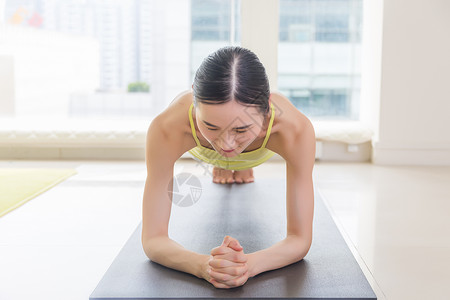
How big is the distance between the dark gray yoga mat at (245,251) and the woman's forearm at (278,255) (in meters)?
0.02

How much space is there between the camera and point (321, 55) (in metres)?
4.56

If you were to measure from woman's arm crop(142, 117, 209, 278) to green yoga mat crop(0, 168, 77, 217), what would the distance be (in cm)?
111

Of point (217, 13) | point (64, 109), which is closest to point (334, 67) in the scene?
point (217, 13)

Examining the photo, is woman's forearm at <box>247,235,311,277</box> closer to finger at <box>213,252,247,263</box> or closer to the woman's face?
finger at <box>213,252,247,263</box>

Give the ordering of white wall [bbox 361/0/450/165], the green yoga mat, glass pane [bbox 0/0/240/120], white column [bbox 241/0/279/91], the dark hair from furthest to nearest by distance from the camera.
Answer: glass pane [bbox 0/0/240/120] < white column [bbox 241/0/279/91] < white wall [bbox 361/0/450/165] < the green yoga mat < the dark hair

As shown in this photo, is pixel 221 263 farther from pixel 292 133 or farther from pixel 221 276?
pixel 292 133

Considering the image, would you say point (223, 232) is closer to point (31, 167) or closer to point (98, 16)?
point (31, 167)

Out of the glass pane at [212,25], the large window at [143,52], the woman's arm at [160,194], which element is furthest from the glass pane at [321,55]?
the woman's arm at [160,194]

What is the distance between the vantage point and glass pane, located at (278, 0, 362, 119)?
4.48 metres

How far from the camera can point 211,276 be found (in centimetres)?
139

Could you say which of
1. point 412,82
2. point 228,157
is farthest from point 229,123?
point 412,82

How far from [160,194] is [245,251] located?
376 mm

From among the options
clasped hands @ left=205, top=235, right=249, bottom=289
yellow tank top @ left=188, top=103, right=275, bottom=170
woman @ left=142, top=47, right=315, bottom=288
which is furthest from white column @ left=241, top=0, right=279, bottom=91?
clasped hands @ left=205, top=235, right=249, bottom=289

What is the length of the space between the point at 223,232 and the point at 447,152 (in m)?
2.72
